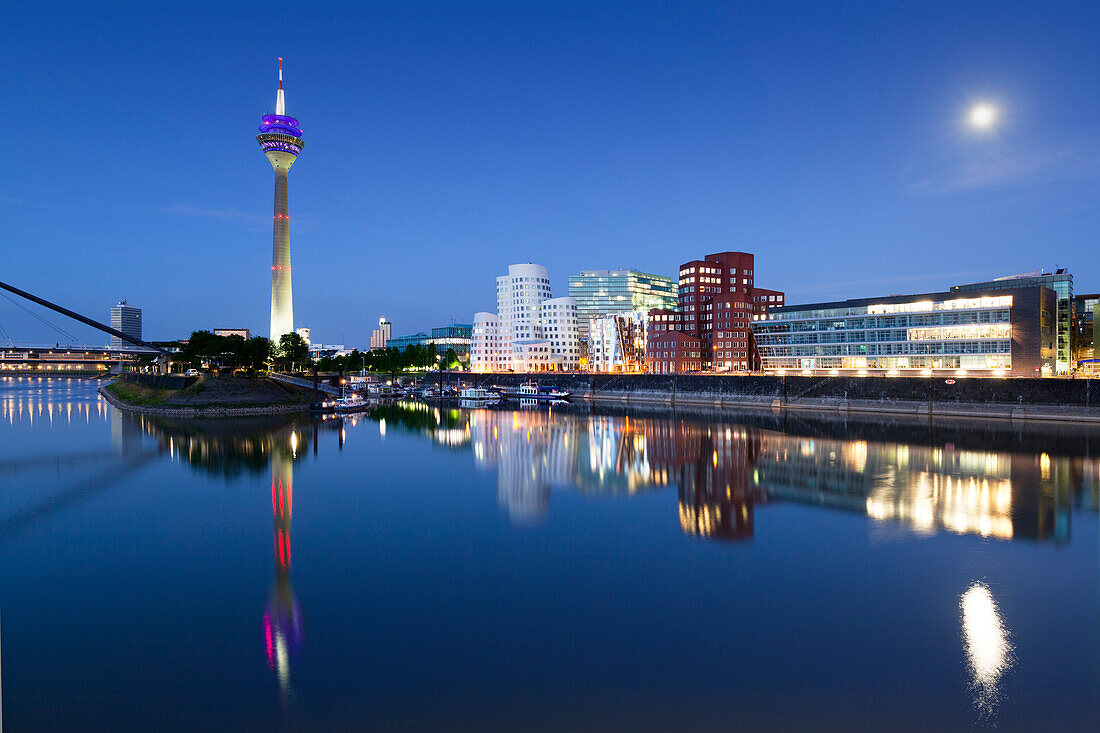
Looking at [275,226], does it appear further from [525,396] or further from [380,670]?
[380,670]

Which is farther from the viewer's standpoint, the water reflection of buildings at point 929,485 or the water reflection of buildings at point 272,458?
the water reflection of buildings at point 929,485

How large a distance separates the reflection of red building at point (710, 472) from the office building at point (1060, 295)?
38000 millimetres

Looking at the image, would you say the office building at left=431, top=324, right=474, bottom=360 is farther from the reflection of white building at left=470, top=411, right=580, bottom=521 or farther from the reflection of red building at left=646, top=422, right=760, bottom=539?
the reflection of red building at left=646, top=422, right=760, bottom=539

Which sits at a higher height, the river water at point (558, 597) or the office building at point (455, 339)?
the office building at point (455, 339)

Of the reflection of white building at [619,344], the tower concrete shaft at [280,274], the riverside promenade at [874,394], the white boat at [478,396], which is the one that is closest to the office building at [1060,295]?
the riverside promenade at [874,394]

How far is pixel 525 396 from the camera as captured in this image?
7562 cm

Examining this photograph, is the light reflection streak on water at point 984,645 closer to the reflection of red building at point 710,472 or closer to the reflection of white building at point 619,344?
the reflection of red building at point 710,472

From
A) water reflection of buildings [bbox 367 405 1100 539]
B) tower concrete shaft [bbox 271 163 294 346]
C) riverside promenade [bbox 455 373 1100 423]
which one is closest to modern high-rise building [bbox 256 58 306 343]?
tower concrete shaft [bbox 271 163 294 346]

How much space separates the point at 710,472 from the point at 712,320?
6132cm

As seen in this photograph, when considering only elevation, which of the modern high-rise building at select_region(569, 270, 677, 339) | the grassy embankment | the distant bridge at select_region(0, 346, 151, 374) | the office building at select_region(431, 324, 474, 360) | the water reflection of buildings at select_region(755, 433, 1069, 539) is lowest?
the water reflection of buildings at select_region(755, 433, 1069, 539)

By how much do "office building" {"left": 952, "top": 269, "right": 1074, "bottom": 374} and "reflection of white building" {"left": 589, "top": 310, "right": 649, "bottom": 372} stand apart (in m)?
42.9

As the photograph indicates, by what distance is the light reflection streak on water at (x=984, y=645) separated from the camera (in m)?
7.84

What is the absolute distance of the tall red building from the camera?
3095 inches

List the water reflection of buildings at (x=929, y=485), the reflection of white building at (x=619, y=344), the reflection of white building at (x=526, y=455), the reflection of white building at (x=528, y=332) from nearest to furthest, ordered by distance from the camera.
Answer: the water reflection of buildings at (x=929, y=485)
the reflection of white building at (x=526, y=455)
the reflection of white building at (x=619, y=344)
the reflection of white building at (x=528, y=332)
